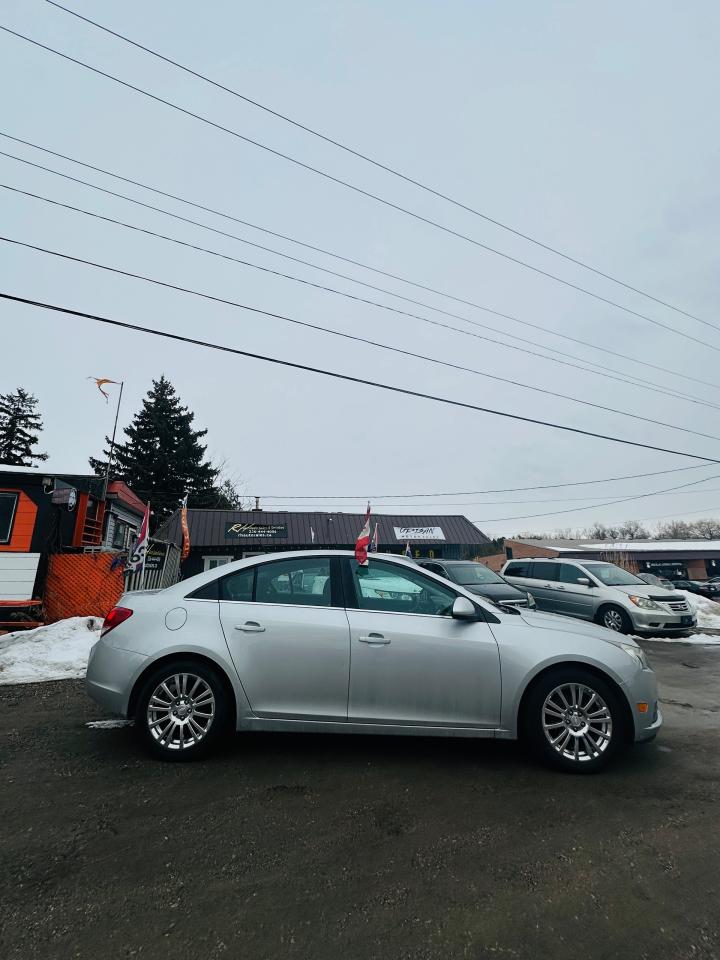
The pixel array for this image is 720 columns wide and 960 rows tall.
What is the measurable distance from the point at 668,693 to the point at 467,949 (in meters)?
5.35

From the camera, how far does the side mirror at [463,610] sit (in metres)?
3.64

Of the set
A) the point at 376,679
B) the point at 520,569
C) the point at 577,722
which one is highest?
the point at 520,569

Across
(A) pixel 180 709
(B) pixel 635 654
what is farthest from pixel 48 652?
(B) pixel 635 654

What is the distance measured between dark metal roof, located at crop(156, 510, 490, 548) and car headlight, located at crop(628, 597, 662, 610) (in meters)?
18.6

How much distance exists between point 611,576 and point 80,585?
12962mm

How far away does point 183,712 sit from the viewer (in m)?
3.59

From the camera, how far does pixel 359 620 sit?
370 centimetres

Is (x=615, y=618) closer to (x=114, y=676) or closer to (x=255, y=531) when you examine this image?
(x=114, y=676)

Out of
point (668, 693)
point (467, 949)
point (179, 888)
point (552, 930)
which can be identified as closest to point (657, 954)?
point (552, 930)

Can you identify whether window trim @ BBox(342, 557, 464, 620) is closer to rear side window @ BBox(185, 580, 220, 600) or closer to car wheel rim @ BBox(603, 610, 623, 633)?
rear side window @ BBox(185, 580, 220, 600)

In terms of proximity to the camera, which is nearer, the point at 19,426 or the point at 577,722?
the point at 577,722

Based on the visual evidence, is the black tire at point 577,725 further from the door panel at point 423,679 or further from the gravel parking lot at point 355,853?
the door panel at point 423,679

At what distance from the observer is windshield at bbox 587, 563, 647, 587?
447 inches

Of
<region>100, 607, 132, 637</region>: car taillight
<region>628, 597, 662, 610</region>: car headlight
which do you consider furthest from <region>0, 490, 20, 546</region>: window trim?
<region>628, 597, 662, 610</region>: car headlight
